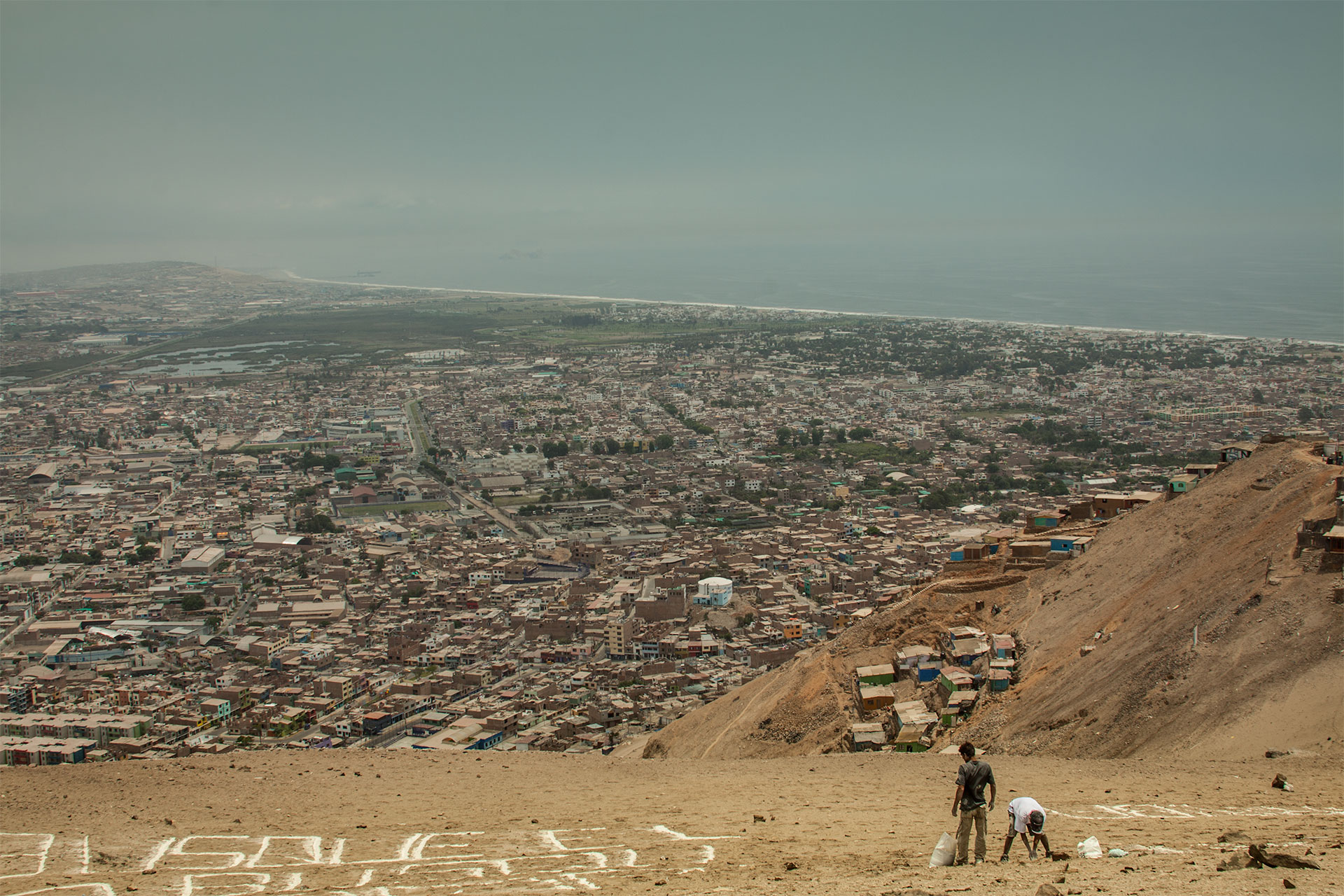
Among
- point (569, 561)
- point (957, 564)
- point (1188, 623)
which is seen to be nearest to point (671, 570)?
point (569, 561)

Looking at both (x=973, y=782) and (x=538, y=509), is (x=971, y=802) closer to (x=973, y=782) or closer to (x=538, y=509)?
(x=973, y=782)

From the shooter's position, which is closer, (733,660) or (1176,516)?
(1176,516)

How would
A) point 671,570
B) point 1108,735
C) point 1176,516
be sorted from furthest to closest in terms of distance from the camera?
point 671,570
point 1176,516
point 1108,735

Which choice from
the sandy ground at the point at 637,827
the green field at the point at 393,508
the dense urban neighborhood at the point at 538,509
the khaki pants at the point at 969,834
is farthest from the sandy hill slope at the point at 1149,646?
the green field at the point at 393,508

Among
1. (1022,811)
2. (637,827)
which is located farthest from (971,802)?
(637,827)

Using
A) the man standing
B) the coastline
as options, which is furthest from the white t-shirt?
the coastline

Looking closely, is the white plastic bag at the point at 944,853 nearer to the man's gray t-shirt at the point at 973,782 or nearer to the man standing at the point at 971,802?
the man standing at the point at 971,802

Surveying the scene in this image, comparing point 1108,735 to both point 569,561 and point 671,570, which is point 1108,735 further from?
point 569,561

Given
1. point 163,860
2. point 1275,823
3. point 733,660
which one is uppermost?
point 1275,823
